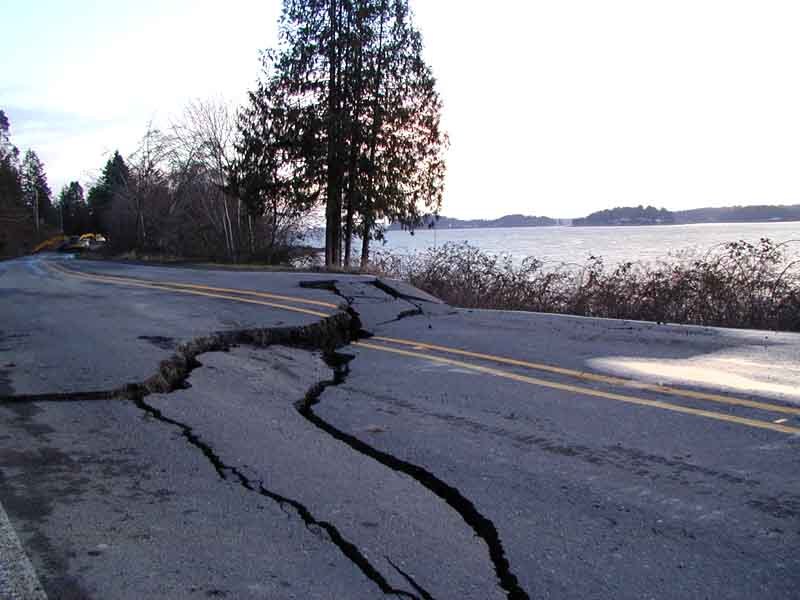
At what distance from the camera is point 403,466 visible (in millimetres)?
3656

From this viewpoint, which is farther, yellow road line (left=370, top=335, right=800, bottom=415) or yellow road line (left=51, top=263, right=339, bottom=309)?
yellow road line (left=51, top=263, right=339, bottom=309)

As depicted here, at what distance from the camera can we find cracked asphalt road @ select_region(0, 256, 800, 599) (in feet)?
8.43

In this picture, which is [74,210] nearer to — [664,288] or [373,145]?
[373,145]

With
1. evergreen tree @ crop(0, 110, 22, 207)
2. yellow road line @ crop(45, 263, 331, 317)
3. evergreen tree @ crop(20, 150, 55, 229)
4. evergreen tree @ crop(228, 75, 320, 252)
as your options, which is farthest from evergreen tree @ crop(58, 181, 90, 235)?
yellow road line @ crop(45, 263, 331, 317)

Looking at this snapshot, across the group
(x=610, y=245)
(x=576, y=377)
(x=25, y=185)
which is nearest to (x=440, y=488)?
(x=576, y=377)

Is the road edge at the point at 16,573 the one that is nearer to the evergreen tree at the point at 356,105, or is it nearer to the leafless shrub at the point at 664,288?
the leafless shrub at the point at 664,288

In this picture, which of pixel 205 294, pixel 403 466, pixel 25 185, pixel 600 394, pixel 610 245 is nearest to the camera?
pixel 403 466

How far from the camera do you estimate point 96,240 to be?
7300cm

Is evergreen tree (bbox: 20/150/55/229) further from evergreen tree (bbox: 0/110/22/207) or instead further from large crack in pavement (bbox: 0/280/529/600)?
A: large crack in pavement (bbox: 0/280/529/600)

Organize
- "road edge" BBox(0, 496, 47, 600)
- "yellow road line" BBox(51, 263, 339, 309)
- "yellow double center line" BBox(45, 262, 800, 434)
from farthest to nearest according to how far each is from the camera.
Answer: "yellow road line" BBox(51, 263, 339, 309) < "yellow double center line" BBox(45, 262, 800, 434) < "road edge" BBox(0, 496, 47, 600)

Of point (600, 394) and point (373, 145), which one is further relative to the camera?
point (373, 145)

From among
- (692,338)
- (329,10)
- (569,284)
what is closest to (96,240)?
(329,10)

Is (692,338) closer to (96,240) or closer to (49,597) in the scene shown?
(49,597)

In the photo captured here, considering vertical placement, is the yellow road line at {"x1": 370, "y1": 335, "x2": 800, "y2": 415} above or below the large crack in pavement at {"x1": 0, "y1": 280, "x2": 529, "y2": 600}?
above
